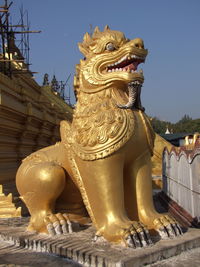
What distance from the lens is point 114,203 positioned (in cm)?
318

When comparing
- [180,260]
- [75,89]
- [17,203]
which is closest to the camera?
[180,260]

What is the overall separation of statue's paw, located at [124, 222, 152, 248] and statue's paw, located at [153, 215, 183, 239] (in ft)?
0.86

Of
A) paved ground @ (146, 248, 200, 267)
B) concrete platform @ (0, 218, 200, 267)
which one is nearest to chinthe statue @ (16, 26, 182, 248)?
concrete platform @ (0, 218, 200, 267)

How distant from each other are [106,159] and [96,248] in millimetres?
866

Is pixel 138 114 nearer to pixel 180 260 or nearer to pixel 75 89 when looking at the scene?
pixel 75 89

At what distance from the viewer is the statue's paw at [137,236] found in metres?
2.89

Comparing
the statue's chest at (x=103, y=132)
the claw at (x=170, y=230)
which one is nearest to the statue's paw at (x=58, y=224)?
the statue's chest at (x=103, y=132)

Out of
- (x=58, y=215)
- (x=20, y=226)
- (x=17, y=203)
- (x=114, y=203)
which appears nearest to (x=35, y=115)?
(x=17, y=203)

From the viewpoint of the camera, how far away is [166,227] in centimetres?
324

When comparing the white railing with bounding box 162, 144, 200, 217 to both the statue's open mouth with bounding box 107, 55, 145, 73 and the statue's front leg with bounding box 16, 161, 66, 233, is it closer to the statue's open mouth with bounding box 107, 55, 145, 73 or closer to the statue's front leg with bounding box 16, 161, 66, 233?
the statue's open mouth with bounding box 107, 55, 145, 73

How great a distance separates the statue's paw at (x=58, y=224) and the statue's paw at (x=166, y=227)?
1003 millimetres

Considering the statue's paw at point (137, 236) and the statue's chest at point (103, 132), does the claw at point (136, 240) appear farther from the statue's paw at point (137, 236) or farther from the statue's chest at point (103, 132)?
the statue's chest at point (103, 132)

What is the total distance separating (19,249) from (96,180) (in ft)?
3.92

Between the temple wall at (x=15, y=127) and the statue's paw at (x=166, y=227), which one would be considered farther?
the temple wall at (x=15, y=127)
